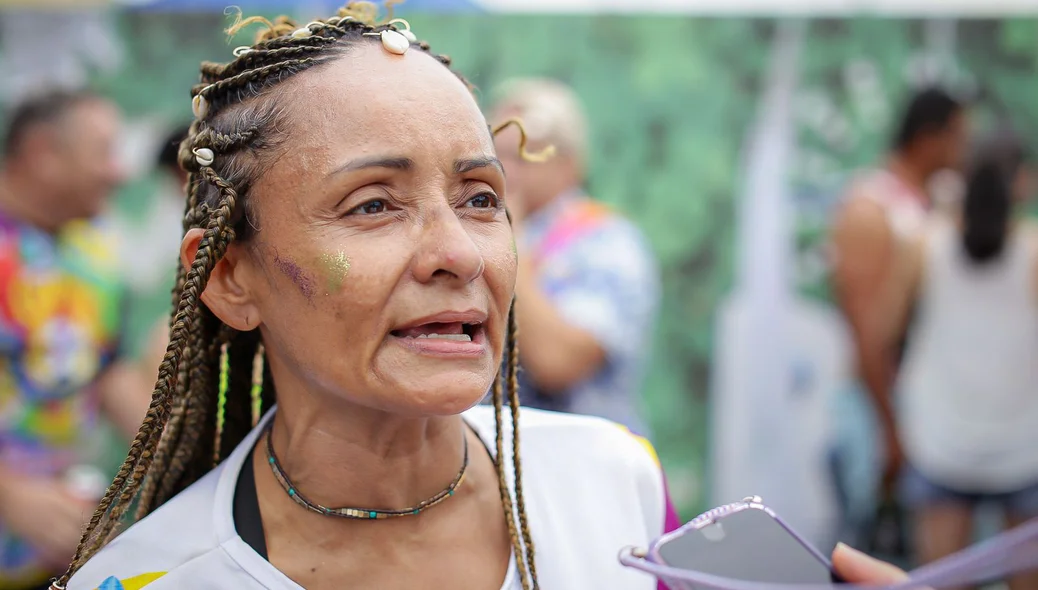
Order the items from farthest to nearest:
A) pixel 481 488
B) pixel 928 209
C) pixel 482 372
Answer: pixel 928 209
pixel 481 488
pixel 482 372

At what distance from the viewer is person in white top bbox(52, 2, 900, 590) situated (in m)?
1.58

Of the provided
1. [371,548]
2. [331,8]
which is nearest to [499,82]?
[331,8]

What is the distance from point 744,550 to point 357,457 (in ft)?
2.26

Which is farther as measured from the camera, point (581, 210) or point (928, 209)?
point (928, 209)

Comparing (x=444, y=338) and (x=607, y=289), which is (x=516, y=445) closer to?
(x=444, y=338)

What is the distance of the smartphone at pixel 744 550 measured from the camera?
1.50m

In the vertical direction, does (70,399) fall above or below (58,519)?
above

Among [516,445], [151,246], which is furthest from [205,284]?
[151,246]

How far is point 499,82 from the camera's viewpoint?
4.98 m

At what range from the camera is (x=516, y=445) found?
1856 millimetres

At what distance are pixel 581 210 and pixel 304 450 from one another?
256 centimetres

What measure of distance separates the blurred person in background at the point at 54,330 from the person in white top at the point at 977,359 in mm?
3573

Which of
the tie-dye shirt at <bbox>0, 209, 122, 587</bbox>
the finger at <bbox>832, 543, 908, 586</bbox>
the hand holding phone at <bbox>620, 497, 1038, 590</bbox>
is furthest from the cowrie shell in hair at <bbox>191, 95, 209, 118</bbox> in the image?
the tie-dye shirt at <bbox>0, 209, 122, 587</bbox>

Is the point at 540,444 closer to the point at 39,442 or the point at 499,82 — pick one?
the point at 39,442
